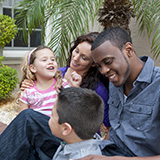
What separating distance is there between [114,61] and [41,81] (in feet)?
3.21

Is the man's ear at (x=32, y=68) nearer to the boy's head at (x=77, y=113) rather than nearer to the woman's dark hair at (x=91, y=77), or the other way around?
the woman's dark hair at (x=91, y=77)

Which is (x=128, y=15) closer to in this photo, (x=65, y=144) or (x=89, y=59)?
(x=89, y=59)

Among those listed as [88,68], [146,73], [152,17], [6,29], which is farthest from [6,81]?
[146,73]

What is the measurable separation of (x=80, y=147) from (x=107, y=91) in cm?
88

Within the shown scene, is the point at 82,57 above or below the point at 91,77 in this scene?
above

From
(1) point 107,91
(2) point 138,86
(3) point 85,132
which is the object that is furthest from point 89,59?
(3) point 85,132

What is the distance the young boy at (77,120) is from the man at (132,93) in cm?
24

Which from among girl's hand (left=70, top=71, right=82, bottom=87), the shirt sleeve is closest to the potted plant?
the shirt sleeve

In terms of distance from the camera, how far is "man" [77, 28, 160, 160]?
5.41 ft

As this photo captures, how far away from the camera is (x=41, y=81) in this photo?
2471 millimetres

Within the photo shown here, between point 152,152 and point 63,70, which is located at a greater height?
point 63,70

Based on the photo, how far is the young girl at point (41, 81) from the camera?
92.7 inches

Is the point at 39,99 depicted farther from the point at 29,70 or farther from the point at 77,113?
the point at 77,113

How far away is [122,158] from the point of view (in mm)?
1596
